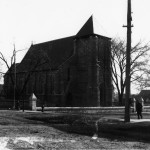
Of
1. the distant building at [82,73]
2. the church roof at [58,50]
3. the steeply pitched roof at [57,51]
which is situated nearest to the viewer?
the church roof at [58,50]

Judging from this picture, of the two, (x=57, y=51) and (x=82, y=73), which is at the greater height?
(x=57, y=51)

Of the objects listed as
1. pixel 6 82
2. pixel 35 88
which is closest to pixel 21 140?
pixel 35 88

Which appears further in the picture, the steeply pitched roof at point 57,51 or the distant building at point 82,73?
the steeply pitched roof at point 57,51

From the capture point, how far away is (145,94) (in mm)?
103000

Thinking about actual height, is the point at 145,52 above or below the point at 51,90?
above

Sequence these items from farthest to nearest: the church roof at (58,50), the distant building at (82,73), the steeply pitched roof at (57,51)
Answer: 1. the steeply pitched roof at (57,51)
2. the distant building at (82,73)
3. the church roof at (58,50)

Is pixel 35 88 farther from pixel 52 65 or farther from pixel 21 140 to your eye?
pixel 21 140

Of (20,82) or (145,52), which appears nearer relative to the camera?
(145,52)

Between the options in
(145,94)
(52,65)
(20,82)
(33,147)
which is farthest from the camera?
(145,94)

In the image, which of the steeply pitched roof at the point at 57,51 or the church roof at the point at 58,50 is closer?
the church roof at the point at 58,50

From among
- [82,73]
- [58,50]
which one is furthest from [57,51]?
[82,73]

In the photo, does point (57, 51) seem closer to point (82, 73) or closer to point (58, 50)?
point (58, 50)

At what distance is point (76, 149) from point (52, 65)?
150 ft

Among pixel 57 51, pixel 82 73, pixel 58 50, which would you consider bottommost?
pixel 82 73
